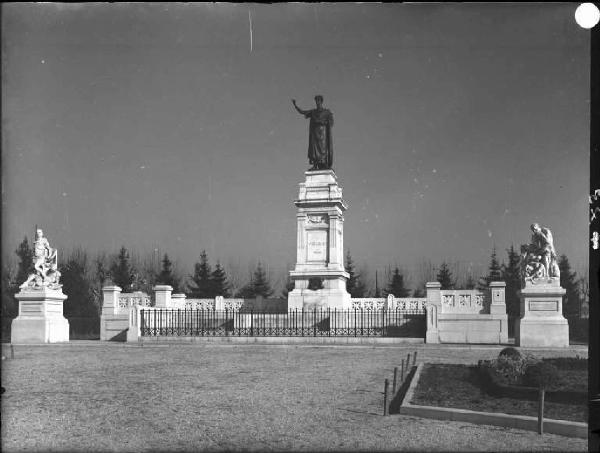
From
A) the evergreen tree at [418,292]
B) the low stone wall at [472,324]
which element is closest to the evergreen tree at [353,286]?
the evergreen tree at [418,292]

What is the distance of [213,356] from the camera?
2045 centimetres

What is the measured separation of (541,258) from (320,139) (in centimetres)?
1409

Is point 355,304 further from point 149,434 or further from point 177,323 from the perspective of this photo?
point 149,434

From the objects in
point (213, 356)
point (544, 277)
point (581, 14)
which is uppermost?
point (581, 14)

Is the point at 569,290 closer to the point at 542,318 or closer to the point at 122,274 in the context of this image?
the point at 542,318

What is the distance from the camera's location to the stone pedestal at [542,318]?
2498 centimetres

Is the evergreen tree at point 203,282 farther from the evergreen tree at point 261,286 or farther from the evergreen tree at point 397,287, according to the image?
the evergreen tree at point 397,287

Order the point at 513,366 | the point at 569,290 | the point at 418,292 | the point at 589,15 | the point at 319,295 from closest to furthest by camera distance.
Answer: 1. the point at 589,15
2. the point at 513,366
3. the point at 319,295
4. the point at 569,290
5. the point at 418,292

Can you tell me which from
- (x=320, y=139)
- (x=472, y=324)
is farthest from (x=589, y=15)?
(x=320, y=139)

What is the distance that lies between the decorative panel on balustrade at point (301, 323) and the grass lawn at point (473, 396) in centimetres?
1270

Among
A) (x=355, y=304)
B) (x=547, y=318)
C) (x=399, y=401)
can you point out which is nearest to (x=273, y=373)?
(x=399, y=401)

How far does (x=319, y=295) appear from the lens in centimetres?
3294

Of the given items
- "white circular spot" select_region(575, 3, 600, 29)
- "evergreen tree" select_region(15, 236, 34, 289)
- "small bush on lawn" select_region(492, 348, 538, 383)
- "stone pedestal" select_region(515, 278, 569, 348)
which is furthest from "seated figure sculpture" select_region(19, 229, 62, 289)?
"white circular spot" select_region(575, 3, 600, 29)

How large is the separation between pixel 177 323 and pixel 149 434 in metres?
21.4
